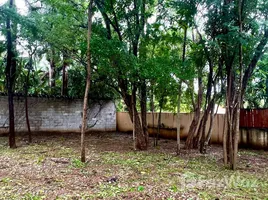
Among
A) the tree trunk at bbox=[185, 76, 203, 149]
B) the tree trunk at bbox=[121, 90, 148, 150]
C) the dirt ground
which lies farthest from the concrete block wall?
the tree trunk at bbox=[185, 76, 203, 149]

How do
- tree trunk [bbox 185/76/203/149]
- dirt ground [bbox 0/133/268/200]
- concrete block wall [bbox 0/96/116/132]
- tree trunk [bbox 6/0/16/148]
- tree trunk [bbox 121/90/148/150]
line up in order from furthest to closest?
1. concrete block wall [bbox 0/96/116/132]
2. tree trunk [bbox 185/76/203/149]
3. tree trunk [bbox 121/90/148/150]
4. tree trunk [bbox 6/0/16/148]
5. dirt ground [bbox 0/133/268/200]

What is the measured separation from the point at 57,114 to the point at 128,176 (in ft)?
23.1

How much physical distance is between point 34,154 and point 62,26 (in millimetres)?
3231

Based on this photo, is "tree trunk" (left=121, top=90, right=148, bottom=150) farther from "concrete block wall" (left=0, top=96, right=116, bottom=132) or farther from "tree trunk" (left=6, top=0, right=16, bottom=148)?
"concrete block wall" (left=0, top=96, right=116, bottom=132)

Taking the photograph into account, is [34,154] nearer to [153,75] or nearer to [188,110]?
[153,75]

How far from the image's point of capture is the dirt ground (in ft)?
10.9

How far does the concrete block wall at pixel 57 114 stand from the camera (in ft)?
30.7

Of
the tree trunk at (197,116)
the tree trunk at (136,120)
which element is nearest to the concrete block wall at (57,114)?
the tree trunk at (136,120)

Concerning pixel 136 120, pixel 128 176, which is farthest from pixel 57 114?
pixel 128 176

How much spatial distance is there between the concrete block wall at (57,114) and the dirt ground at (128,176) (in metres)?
3.40

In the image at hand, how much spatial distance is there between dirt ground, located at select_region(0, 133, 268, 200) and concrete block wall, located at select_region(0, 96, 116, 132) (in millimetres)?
3399

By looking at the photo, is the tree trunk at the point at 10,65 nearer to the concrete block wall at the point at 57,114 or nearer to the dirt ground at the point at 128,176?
the dirt ground at the point at 128,176

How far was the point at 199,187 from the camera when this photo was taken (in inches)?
142

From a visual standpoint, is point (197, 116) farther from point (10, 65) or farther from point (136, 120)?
point (10, 65)
